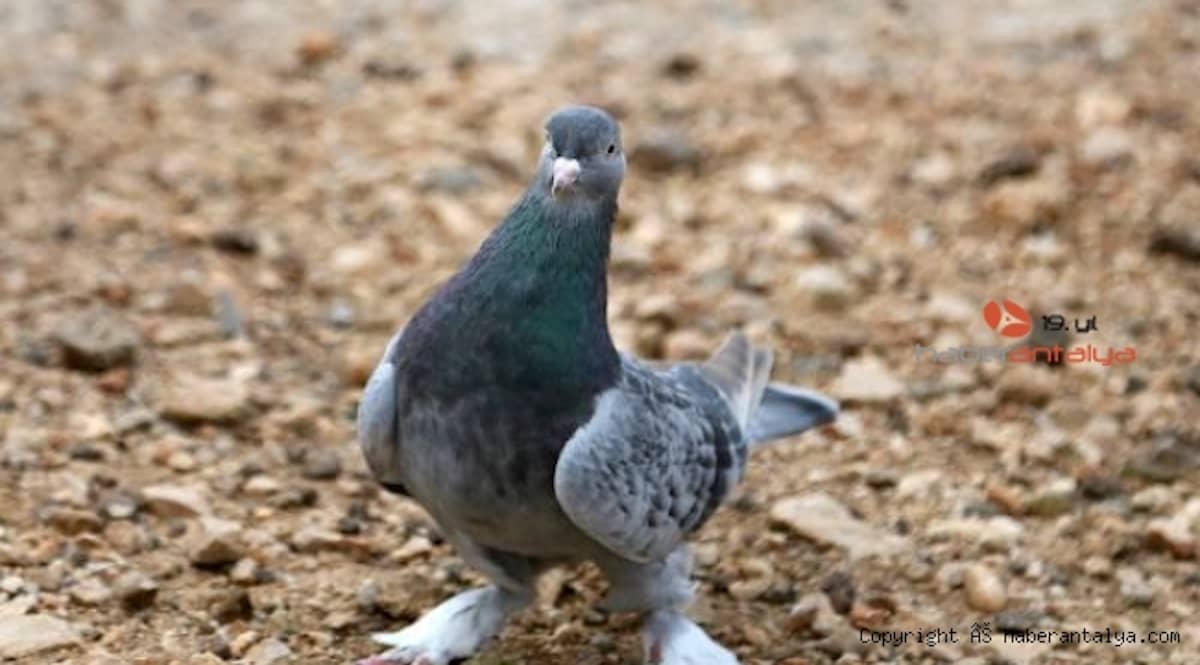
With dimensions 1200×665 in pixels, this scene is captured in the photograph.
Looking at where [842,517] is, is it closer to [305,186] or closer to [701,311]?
[701,311]

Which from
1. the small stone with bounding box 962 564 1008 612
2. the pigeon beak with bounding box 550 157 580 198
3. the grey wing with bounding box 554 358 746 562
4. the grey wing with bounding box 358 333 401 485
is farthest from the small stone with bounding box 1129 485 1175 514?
the grey wing with bounding box 358 333 401 485

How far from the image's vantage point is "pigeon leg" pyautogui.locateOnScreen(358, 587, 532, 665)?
4.39 meters

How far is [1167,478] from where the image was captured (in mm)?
5344

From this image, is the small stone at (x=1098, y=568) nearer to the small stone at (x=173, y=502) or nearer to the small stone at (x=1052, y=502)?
the small stone at (x=1052, y=502)

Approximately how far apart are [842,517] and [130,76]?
158 inches

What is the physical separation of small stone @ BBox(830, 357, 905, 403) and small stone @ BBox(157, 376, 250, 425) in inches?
69.1

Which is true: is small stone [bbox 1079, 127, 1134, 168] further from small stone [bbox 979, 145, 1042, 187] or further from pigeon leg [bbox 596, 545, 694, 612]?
pigeon leg [bbox 596, 545, 694, 612]

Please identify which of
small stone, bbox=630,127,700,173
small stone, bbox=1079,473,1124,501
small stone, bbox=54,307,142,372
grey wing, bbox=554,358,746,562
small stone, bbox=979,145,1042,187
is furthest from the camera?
small stone, bbox=630,127,700,173

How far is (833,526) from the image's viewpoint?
5090 millimetres

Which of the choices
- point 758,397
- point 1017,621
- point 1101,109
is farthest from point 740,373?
point 1101,109

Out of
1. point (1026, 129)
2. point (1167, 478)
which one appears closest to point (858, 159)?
point (1026, 129)

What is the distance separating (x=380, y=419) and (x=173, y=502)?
987mm

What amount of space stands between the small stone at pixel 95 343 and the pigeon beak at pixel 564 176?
210 cm

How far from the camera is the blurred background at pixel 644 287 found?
473 centimetres
